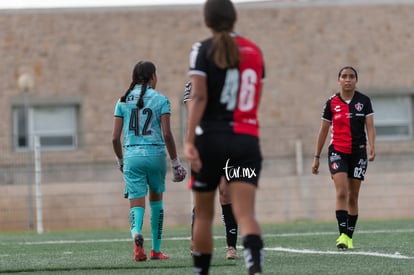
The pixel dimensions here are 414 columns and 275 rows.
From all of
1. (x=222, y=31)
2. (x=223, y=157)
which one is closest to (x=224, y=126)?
(x=223, y=157)

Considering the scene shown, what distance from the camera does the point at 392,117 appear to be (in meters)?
31.0

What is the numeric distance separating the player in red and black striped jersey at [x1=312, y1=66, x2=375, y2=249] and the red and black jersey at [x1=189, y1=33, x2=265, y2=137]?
524 centimetres

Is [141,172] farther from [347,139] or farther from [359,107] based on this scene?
[359,107]

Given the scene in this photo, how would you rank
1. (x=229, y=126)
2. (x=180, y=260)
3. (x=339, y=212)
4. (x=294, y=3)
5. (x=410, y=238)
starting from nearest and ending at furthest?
(x=229, y=126)
(x=180, y=260)
(x=339, y=212)
(x=410, y=238)
(x=294, y=3)

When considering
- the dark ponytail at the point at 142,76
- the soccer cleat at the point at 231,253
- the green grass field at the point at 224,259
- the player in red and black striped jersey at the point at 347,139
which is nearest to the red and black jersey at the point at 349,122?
the player in red and black striped jersey at the point at 347,139

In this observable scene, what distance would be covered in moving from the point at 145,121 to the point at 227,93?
12.6ft

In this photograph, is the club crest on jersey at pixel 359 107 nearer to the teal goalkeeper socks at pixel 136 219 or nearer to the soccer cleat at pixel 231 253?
the soccer cleat at pixel 231 253

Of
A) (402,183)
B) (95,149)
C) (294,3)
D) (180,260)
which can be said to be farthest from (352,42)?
(180,260)

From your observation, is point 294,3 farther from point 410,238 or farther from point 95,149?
point 410,238

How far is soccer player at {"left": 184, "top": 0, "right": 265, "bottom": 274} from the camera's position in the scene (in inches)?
285

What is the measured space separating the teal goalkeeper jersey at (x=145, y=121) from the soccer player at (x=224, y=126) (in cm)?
370

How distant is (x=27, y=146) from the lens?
92.8ft

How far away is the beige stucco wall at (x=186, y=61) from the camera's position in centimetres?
2906

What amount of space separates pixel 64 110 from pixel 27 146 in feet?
6.38
